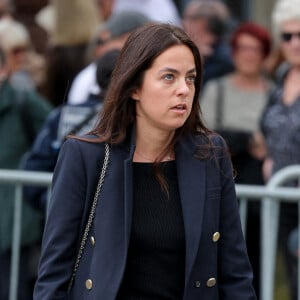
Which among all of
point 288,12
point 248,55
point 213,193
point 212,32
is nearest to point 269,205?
point 288,12

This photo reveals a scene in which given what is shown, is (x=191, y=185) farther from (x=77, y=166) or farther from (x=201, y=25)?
(x=201, y=25)

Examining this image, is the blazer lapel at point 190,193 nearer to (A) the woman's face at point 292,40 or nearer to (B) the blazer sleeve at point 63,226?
(B) the blazer sleeve at point 63,226

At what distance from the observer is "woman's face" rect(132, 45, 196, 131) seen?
3.69 m

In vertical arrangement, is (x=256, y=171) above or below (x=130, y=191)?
below

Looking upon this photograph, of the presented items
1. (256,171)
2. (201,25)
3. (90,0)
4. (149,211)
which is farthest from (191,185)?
(90,0)

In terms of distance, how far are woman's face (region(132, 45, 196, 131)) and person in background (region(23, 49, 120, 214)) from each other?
1.88m

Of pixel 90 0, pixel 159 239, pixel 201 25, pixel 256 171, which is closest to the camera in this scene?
pixel 159 239

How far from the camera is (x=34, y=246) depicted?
658 centimetres

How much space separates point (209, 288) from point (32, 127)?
3.08 m

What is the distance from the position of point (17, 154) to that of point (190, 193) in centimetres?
307

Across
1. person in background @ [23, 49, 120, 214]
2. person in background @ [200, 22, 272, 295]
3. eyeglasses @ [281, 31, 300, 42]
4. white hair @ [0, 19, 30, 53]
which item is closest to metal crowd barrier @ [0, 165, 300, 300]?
person in background @ [200, 22, 272, 295]

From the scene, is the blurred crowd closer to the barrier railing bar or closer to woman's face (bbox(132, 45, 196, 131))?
the barrier railing bar

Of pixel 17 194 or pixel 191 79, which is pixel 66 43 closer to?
pixel 17 194

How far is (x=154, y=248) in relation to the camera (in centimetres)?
367
